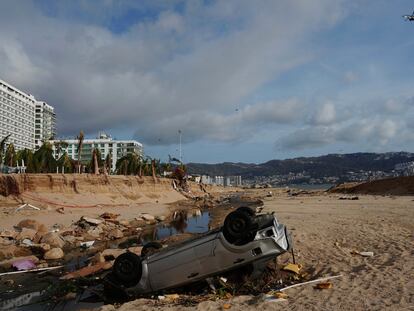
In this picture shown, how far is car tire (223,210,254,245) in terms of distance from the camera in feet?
28.7

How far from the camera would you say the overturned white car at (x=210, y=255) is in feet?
28.5

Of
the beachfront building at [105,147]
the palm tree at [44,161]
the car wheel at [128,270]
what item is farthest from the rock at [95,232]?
the beachfront building at [105,147]

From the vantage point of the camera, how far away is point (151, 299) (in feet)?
30.2

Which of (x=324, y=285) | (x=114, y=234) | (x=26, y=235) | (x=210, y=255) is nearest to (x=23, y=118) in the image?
(x=114, y=234)

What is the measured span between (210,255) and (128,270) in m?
2.23

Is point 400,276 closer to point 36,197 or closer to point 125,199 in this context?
point 36,197

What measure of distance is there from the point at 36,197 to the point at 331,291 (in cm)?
3518

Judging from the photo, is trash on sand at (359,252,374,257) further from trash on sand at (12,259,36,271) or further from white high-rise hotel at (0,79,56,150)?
white high-rise hotel at (0,79,56,150)

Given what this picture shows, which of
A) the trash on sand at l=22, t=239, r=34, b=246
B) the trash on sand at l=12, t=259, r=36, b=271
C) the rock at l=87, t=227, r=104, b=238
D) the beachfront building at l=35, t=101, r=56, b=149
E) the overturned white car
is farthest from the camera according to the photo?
the beachfront building at l=35, t=101, r=56, b=149

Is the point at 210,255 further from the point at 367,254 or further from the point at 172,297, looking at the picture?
the point at 367,254

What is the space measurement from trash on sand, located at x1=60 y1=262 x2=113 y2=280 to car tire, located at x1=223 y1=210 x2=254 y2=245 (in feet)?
20.6

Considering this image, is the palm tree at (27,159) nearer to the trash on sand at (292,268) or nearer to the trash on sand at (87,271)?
the trash on sand at (87,271)

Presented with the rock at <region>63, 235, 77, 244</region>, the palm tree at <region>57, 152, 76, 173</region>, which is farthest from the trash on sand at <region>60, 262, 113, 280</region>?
the palm tree at <region>57, 152, 76, 173</region>

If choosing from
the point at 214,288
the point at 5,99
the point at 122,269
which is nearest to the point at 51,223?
the point at 122,269
